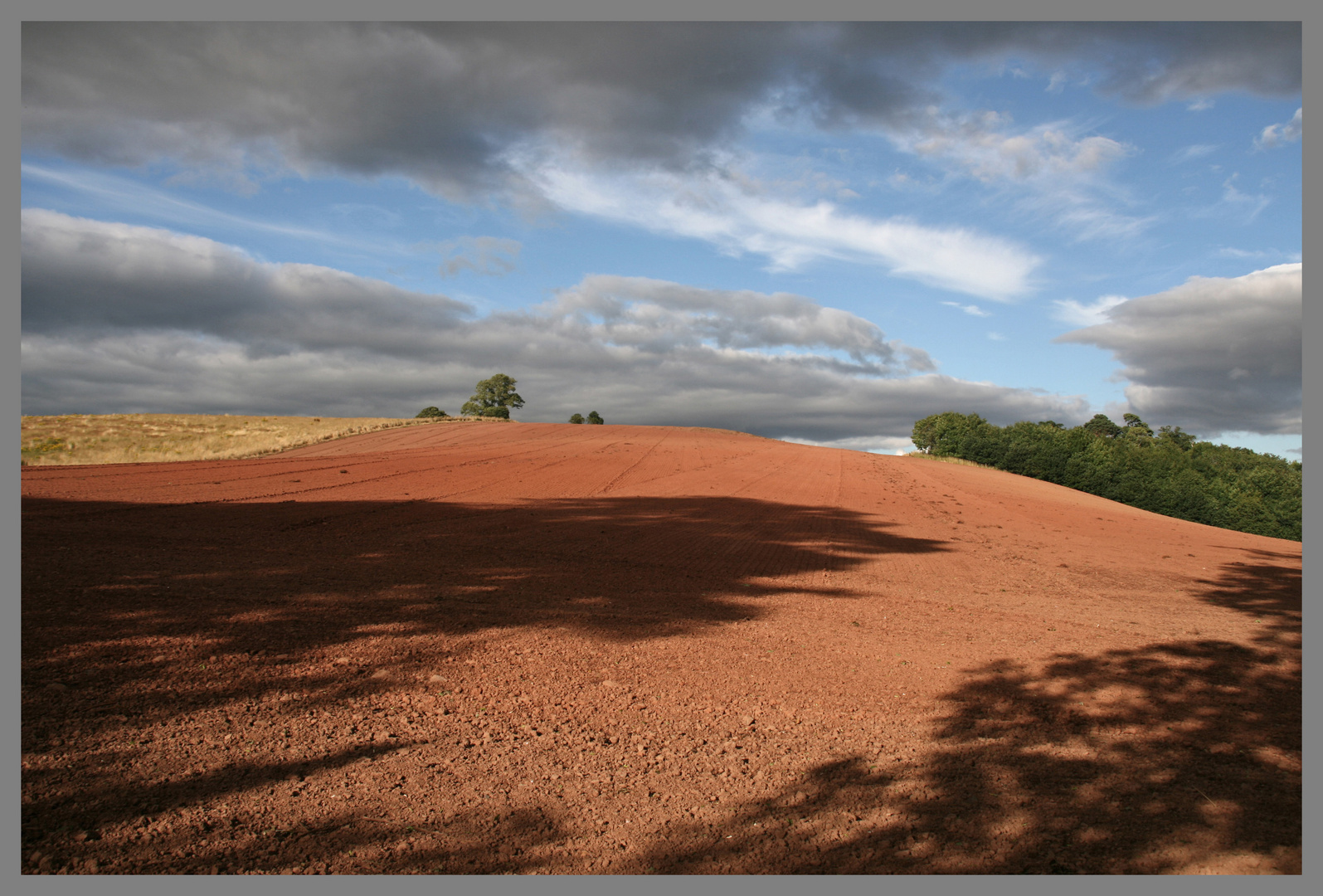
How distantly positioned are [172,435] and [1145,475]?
79.1 meters

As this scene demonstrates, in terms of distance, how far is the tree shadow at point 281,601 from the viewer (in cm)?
439

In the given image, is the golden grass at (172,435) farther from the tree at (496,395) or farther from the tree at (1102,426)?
the tree at (1102,426)

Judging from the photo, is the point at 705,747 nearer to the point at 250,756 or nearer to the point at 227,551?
the point at 250,756

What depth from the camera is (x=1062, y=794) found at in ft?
14.5

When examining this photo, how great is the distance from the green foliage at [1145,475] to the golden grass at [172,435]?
178ft

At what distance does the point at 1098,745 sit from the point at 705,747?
301 cm

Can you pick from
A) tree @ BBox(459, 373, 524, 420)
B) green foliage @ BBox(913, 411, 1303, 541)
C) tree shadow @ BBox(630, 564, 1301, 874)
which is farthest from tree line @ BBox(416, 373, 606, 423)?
tree shadow @ BBox(630, 564, 1301, 874)

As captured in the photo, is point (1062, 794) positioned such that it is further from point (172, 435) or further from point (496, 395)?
point (496, 395)

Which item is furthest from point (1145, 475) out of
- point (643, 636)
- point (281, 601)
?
point (281, 601)

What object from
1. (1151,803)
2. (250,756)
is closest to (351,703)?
(250,756)

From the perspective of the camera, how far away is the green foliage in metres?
61.0

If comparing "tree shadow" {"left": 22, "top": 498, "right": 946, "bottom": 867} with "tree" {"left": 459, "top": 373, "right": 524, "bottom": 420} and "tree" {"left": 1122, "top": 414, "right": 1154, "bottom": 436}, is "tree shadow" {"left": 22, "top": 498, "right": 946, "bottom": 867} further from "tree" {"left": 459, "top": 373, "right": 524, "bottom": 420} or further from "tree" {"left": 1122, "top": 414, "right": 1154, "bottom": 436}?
"tree" {"left": 1122, "top": 414, "right": 1154, "bottom": 436}

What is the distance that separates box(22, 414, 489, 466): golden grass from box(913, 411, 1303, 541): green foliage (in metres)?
54.4

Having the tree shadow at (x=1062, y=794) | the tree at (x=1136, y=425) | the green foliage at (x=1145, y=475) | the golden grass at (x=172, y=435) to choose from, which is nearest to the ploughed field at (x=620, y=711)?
the tree shadow at (x=1062, y=794)
